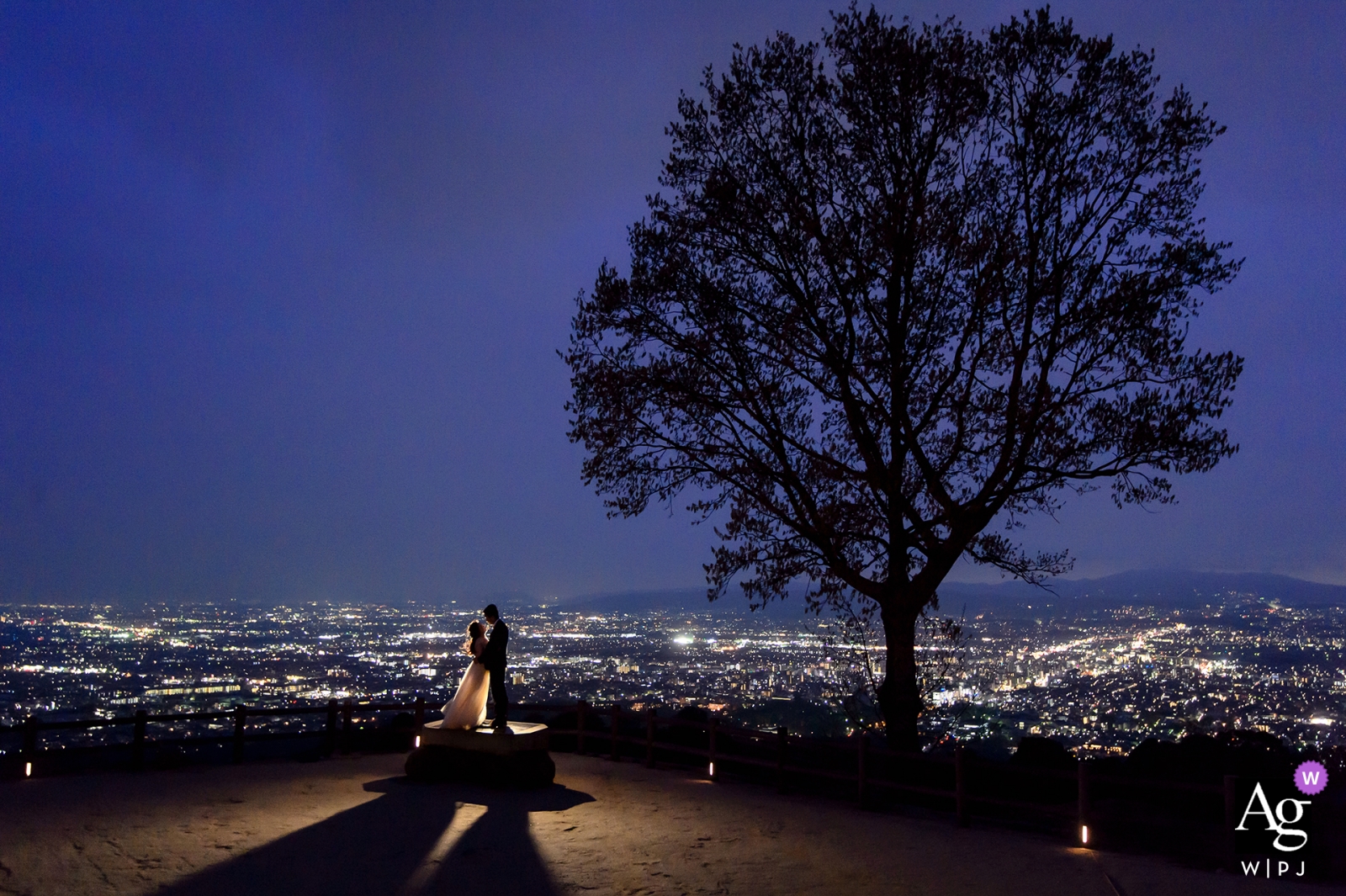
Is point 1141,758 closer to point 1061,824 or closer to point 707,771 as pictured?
point 1061,824

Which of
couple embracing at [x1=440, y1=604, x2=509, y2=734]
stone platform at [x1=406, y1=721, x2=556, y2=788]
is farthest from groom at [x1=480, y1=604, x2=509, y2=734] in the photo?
stone platform at [x1=406, y1=721, x2=556, y2=788]

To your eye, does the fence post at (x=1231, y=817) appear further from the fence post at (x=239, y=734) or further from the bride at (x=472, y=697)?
the fence post at (x=239, y=734)

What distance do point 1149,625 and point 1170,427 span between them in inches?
1528

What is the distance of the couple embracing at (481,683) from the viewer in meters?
13.7

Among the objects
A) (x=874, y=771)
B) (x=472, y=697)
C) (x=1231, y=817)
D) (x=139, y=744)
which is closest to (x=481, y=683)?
(x=472, y=697)

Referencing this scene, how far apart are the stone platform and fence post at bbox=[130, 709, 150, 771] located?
179 inches

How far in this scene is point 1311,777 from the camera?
1122 cm

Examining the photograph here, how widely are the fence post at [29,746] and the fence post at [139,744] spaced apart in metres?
1.36

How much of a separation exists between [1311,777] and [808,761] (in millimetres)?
8809

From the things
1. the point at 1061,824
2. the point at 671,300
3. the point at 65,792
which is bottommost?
the point at 1061,824

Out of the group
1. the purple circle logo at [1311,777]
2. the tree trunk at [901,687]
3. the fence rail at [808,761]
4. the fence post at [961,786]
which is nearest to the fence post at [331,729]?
the fence rail at [808,761]

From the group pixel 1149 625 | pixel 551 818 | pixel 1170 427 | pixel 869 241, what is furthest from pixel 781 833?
pixel 1149 625

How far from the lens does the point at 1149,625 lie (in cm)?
4581

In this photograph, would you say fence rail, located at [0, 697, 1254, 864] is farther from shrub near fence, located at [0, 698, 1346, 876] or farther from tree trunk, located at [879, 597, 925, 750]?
tree trunk, located at [879, 597, 925, 750]
